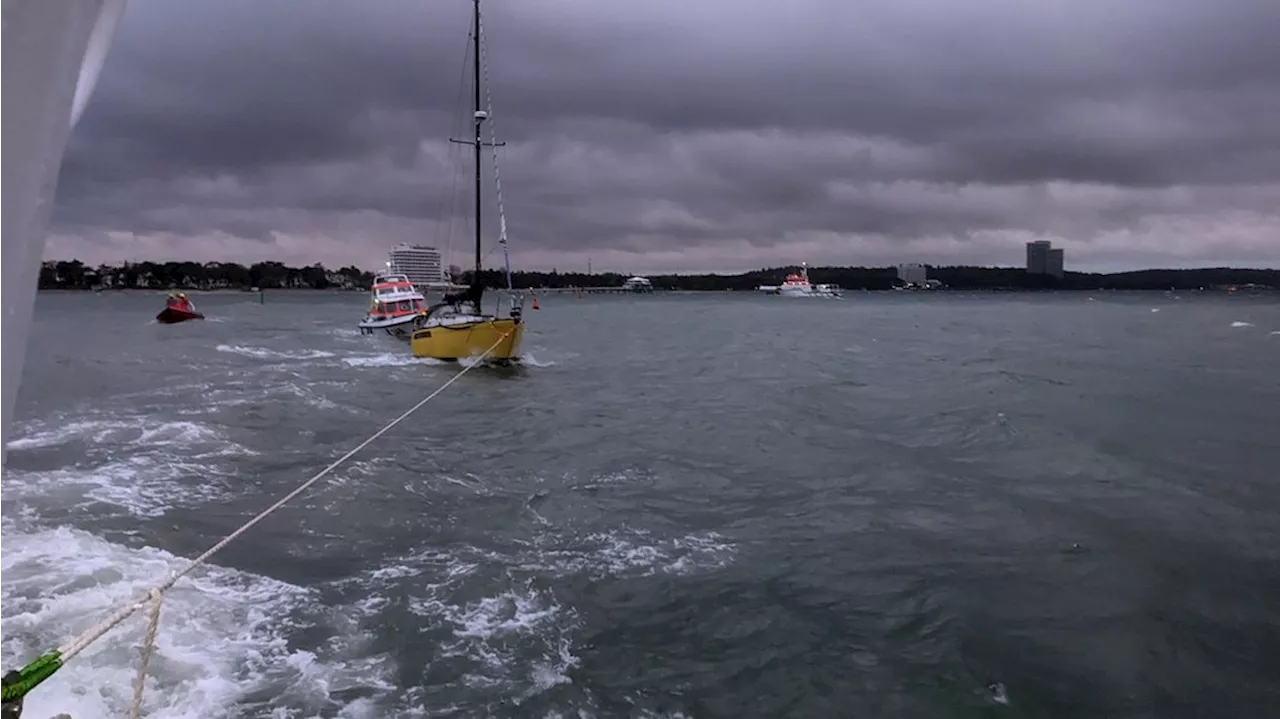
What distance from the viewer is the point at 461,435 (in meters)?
17.2

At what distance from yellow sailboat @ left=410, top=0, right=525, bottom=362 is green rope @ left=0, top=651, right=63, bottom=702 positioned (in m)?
24.7

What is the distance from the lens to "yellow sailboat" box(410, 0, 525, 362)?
93.6 feet

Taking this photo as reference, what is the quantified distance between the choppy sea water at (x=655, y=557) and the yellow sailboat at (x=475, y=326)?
24.1 ft

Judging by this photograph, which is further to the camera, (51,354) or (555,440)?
(51,354)

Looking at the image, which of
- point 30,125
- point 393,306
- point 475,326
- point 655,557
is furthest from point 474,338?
point 30,125

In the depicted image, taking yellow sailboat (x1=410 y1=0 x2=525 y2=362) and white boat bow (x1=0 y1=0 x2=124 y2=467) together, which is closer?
white boat bow (x1=0 y1=0 x2=124 y2=467)

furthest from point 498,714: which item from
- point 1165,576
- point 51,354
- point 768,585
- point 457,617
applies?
point 51,354

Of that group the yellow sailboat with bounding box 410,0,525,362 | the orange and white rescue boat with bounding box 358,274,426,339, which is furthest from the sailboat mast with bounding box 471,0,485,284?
the orange and white rescue boat with bounding box 358,274,426,339

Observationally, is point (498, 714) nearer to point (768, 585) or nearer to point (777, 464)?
point (768, 585)

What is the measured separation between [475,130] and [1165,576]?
2833cm

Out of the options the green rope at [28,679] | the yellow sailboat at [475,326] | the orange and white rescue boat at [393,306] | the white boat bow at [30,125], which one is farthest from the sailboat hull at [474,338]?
the white boat bow at [30,125]

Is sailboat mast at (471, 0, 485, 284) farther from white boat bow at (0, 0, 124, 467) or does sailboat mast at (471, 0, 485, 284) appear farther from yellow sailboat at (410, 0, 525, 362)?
white boat bow at (0, 0, 124, 467)

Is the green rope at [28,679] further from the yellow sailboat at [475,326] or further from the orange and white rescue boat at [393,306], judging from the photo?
the orange and white rescue boat at [393,306]

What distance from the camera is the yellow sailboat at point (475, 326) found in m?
28.5
